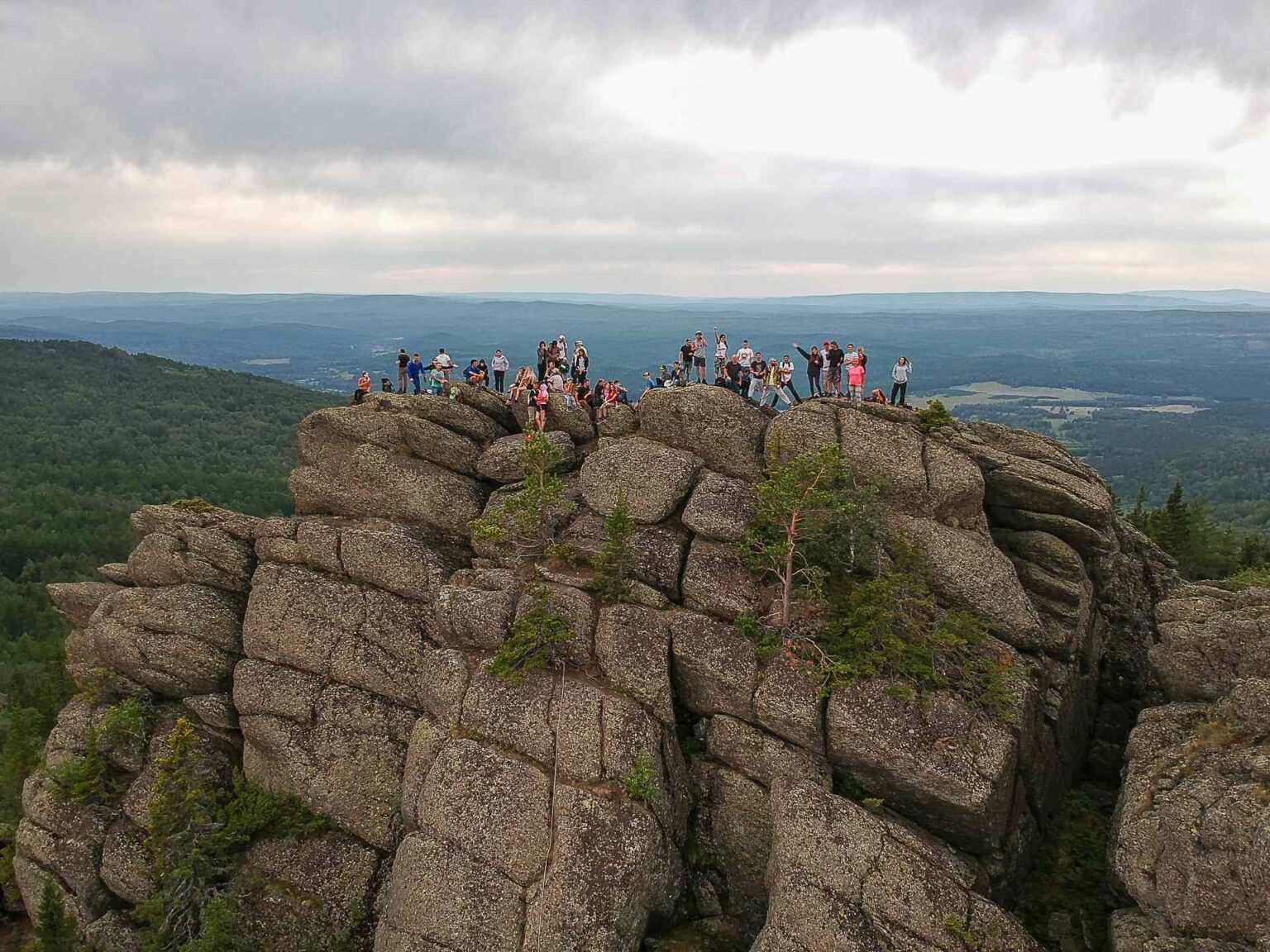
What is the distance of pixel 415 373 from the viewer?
36.3 m

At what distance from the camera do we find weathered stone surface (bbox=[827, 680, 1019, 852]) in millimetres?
20484

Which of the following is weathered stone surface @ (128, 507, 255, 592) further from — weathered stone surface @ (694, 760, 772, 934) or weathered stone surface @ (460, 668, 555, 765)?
weathered stone surface @ (694, 760, 772, 934)

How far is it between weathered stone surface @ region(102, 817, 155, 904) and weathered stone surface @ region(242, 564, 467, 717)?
6.77 meters

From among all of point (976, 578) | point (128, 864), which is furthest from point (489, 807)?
point (976, 578)

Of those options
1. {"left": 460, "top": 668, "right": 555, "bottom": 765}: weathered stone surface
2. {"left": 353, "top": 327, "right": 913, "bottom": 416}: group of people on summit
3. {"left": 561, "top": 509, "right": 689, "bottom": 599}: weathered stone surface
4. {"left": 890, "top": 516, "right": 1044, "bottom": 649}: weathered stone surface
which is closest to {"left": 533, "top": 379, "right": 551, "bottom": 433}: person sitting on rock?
{"left": 353, "top": 327, "right": 913, "bottom": 416}: group of people on summit

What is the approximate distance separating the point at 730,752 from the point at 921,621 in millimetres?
7309

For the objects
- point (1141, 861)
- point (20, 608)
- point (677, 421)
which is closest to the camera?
point (1141, 861)

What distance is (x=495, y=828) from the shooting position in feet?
67.4

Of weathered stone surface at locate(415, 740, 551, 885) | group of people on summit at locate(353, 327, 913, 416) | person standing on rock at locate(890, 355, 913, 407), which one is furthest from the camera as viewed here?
person standing on rock at locate(890, 355, 913, 407)

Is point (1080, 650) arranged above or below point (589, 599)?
below

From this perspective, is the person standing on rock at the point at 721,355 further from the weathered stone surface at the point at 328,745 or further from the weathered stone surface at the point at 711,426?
the weathered stone surface at the point at 328,745

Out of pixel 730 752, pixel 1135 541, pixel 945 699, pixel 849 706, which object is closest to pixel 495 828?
pixel 730 752

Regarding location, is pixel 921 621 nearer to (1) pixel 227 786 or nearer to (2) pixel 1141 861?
(2) pixel 1141 861

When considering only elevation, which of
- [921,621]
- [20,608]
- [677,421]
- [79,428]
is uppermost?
[677,421]
